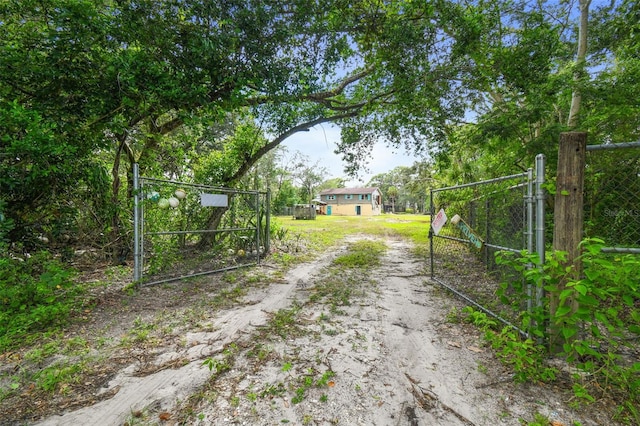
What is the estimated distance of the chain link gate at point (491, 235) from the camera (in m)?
2.32

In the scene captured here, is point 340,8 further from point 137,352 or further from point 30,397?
point 30,397

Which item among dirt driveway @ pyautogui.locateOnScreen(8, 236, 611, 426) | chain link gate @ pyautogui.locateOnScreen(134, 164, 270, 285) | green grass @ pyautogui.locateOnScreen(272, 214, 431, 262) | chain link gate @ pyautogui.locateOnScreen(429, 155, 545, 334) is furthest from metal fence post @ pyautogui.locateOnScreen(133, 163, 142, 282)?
chain link gate @ pyautogui.locateOnScreen(429, 155, 545, 334)

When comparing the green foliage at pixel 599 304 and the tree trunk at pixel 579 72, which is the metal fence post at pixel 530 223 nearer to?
the green foliage at pixel 599 304

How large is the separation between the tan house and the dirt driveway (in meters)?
38.5

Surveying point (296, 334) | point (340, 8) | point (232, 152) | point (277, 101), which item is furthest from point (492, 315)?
point (232, 152)

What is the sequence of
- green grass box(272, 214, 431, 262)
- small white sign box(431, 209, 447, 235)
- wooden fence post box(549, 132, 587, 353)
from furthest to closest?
1. green grass box(272, 214, 431, 262)
2. small white sign box(431, 209, 447, 235)
3. wooden fence post box(549, 132, 587, 353)

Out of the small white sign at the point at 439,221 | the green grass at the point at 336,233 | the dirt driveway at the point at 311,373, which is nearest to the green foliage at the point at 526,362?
the dirt driveway at the point at 311,373

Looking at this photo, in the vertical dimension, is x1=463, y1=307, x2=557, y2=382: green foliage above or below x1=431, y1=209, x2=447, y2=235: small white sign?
below

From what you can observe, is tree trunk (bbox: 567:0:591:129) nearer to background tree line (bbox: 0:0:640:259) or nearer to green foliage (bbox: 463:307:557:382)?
background tree line (bbox: 0:0:640:259)

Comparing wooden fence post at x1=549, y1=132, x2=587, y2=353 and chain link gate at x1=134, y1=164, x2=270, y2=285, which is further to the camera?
chain link gate at x1=134, y1=164, x2=270, y2=285

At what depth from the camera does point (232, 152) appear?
24.1 feet

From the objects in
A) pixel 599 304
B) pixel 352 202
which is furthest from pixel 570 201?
pixel 352 202

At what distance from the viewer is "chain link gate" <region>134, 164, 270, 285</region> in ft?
14.4

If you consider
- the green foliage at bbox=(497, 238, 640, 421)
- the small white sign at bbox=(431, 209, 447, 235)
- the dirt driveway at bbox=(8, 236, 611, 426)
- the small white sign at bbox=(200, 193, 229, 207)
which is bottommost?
the dirt driveway at bbox=(8, 236, 611, 426)
